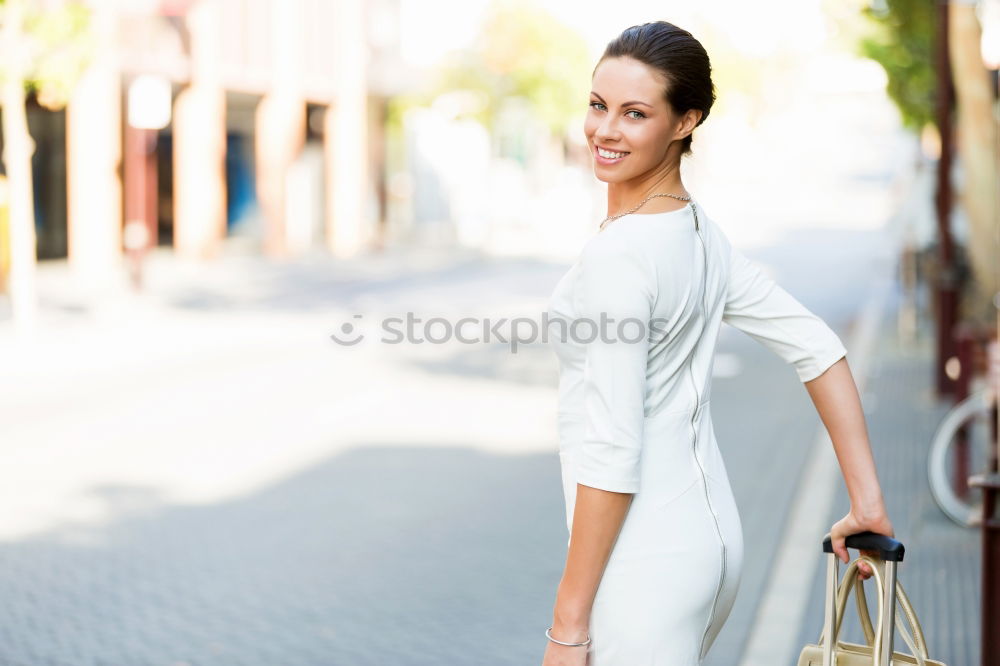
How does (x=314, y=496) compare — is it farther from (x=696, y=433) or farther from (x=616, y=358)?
(x=616, y=358)

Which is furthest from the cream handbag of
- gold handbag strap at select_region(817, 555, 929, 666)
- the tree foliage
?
the tree foliage

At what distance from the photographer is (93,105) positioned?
2283cm

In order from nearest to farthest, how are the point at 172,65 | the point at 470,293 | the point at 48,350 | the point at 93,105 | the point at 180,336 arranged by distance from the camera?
the point at 48,350 → the point at 180,336 → the point at 470,293 → the point at 93,105 → the point at 172,65

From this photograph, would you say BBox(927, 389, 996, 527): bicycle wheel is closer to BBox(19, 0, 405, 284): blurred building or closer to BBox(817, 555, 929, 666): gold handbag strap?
BBox(817, 555, 929, 666): gold handbag strap

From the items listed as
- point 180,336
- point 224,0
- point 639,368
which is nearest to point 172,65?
point 224,0

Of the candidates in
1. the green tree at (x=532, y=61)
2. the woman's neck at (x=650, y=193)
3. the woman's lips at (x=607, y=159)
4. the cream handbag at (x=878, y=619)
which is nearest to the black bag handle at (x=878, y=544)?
the cream handbag at (x=878, y=619)

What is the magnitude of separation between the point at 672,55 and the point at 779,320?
55 centimetres

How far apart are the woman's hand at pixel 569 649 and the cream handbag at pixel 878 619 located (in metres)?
0.44

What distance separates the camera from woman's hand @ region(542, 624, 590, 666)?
210 centimetres

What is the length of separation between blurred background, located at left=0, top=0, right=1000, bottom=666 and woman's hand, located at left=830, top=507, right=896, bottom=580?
1301 mm

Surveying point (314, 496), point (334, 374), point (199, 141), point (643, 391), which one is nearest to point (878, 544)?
point (643, 391)

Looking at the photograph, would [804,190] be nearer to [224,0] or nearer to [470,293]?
[224,0]

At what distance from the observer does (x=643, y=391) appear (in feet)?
6.76

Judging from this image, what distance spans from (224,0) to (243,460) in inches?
856
